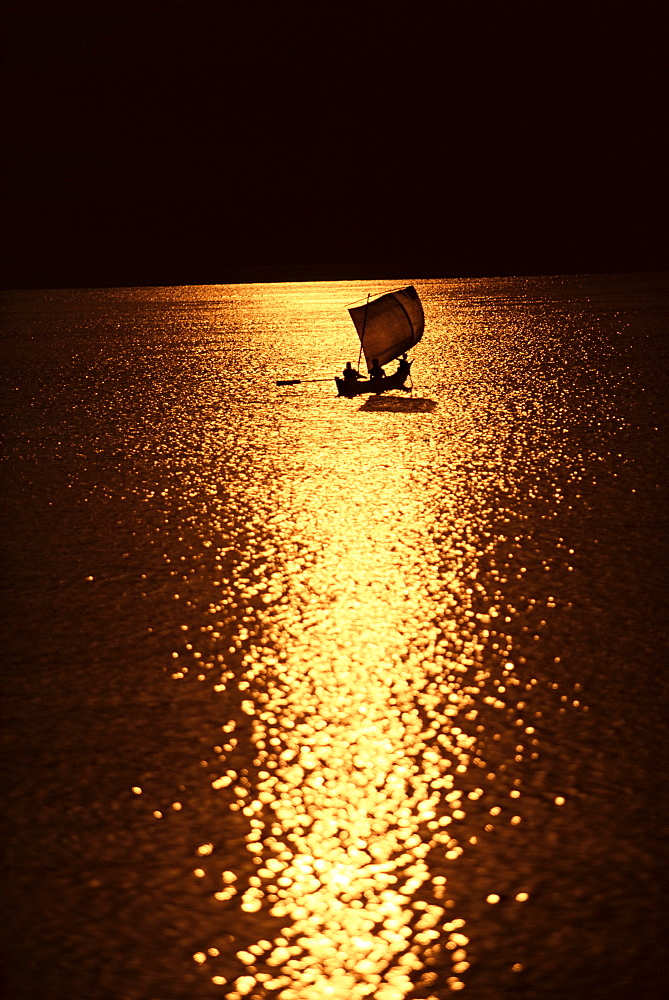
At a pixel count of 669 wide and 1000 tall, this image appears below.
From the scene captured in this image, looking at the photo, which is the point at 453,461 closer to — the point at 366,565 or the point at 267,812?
the point at 366,565

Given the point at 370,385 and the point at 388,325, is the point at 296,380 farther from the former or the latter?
the point at 388,325

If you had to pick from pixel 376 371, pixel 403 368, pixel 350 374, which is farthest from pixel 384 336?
pixel 350 374

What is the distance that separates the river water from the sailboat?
4.07m

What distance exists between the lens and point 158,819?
454 centimetres

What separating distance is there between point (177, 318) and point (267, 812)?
102 feet

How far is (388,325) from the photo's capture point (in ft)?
63.5

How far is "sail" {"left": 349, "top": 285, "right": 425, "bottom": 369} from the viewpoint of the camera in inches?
747

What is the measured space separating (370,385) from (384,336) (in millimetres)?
1723

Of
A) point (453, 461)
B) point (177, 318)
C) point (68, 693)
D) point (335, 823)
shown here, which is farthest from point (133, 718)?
point (177, 318)

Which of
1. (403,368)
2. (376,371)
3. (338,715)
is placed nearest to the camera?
(338,715)

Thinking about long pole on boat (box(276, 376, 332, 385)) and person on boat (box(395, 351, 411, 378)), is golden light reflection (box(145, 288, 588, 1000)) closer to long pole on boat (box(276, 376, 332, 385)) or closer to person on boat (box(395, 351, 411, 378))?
person on boat (box(395, 351, 411, 378))

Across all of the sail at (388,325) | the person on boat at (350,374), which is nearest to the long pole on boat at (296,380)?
the sail at (388,325)

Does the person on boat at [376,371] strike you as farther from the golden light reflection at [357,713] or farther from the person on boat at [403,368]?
the golden light reflection at [357,713]

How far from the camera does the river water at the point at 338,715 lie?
3.74 metres
